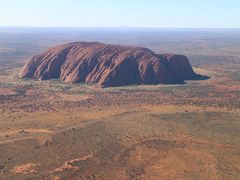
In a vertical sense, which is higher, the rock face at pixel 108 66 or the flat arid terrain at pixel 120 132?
the rock face at pixel 108 66

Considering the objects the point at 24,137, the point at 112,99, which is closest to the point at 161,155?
the point at 24,137

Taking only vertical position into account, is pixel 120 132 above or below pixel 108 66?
below

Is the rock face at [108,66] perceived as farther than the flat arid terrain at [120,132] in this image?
Yes

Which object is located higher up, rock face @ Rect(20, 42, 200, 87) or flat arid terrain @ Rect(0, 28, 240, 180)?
rock face @ Rect(20, 42, 200, 87)

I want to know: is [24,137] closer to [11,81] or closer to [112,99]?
[112,99]

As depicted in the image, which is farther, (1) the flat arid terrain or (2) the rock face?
(2) the rock face
